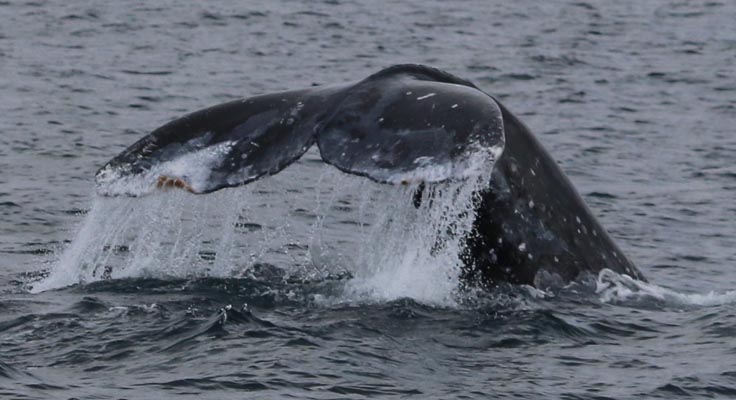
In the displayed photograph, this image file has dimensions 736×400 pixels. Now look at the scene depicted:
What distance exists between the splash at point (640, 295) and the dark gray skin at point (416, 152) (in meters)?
0.11

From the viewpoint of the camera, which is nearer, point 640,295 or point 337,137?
point 337,137

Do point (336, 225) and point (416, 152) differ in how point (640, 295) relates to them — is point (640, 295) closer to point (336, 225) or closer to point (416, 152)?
point (416, 152)

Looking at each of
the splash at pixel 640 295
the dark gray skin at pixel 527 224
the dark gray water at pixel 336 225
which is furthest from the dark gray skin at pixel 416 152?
the dark gray water at pixel 336 225

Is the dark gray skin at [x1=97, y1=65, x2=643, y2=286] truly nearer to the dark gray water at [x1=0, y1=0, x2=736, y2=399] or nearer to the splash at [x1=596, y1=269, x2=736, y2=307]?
the splash at [x1=596, y1=269, x2=736, y2=307]

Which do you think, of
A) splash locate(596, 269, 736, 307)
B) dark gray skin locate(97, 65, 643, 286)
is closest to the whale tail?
dark gray skin locate(97, 65, 643, 286)

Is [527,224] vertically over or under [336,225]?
over

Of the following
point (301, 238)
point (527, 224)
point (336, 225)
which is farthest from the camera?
point (336, 225)

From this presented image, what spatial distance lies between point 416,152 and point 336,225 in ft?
18.6

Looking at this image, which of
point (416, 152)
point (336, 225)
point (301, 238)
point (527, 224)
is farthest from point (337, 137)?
point (336, 225)

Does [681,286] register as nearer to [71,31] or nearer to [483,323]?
[483,323]

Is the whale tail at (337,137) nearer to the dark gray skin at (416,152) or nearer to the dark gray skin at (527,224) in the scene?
the dark gray skin at (416,152)

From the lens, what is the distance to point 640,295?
9031 mm

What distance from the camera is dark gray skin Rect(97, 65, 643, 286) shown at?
7332 mm

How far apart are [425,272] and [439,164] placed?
59.1 inches
